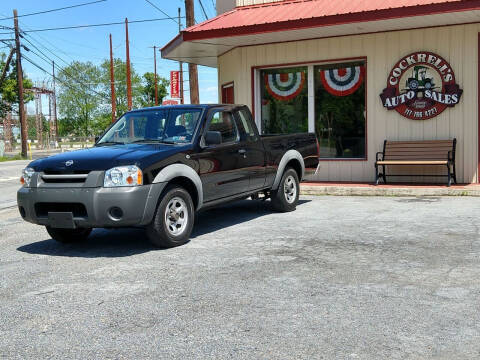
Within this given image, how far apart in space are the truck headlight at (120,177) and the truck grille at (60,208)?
0.42 metres

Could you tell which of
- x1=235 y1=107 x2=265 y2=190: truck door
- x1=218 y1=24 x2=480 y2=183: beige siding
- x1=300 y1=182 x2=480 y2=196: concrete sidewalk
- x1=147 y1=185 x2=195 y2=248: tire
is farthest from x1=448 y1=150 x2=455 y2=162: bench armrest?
x1=147 y1=185 x2=195 y2=248: tire

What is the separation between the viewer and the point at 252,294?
15.5 ft

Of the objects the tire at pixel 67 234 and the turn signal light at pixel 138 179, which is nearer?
the turn signal light at pixel 138 179

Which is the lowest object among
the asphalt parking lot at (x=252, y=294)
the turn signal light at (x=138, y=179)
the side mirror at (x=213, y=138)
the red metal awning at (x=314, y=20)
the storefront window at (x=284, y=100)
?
the asphalt parking lot at (x=252, y=294)

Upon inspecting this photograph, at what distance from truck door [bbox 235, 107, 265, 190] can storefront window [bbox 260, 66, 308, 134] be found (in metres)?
5.56

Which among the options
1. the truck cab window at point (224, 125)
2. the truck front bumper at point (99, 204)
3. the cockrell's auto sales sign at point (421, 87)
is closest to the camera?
the truck front bumper at point (99, 204)

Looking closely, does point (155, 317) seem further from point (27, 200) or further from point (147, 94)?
→ point (147, 94)

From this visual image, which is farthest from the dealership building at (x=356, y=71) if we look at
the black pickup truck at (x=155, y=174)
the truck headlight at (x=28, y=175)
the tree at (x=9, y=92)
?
the tree at (x=9, y=92)

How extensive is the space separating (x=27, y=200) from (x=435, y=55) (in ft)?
30.9

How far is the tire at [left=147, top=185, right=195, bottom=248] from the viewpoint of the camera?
6.49 meters

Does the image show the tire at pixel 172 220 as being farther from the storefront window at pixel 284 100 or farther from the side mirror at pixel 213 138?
the storefront window at pixel 284 100

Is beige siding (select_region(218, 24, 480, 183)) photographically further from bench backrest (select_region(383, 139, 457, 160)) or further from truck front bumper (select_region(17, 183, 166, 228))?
truck front bumper (select_region(17, 183, 166, 228))

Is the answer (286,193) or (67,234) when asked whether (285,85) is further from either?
(67,234)

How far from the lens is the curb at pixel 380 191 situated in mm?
11039
